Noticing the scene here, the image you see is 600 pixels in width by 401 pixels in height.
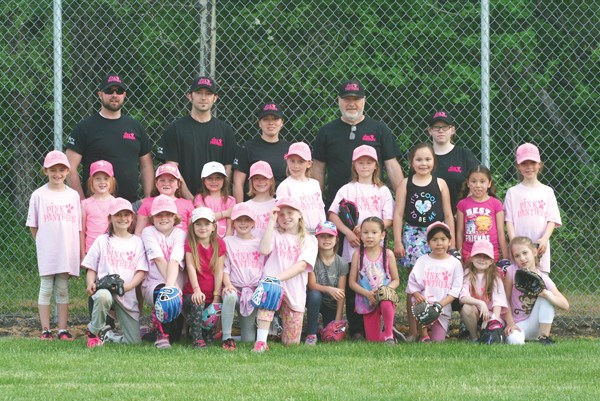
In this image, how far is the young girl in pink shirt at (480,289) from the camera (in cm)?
884

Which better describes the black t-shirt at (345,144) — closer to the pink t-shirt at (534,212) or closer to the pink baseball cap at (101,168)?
the pink t-shirt at (534,212)

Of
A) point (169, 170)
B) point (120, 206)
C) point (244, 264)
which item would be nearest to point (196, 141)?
point (169, 170)

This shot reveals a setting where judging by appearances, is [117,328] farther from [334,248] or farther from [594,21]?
[594,21]

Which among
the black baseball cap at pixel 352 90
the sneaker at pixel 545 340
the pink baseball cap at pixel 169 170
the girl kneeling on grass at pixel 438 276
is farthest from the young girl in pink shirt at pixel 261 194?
the sneaker at pixel 545 340

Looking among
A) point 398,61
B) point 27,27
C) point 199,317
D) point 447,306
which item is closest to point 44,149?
point 27,27

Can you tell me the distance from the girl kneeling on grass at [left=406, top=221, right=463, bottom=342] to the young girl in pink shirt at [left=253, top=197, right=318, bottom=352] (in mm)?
921

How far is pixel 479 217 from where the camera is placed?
9094mm

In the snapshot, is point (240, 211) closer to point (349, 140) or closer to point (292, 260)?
point (292, 260)

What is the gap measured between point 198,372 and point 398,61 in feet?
17.8

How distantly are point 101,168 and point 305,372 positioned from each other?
2.84 m

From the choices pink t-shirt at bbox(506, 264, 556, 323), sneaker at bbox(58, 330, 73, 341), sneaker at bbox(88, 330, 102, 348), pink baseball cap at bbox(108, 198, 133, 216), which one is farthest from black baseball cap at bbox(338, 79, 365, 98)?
sneaker at bbox(58, 330, 73, 341)

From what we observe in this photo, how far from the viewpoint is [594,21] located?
39.8 feet

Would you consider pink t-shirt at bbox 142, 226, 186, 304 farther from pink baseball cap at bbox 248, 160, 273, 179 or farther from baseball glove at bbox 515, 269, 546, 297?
baseball glove at bbox 515, 269, 546, 297

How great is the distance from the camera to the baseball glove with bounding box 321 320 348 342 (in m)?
9.00
